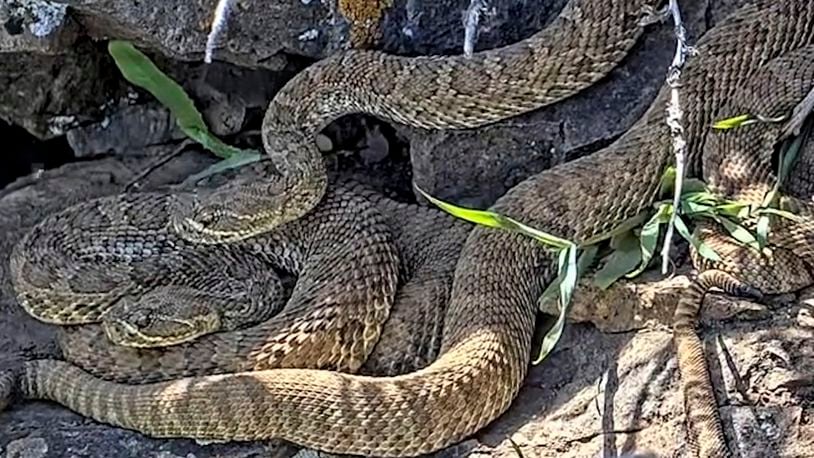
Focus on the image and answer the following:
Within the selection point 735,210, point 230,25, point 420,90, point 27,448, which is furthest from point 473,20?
point 27,448

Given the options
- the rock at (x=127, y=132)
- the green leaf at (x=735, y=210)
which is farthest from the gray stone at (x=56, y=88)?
the green leaf at (x=735, y=210)

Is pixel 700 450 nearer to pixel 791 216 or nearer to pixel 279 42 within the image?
pixel 791 216

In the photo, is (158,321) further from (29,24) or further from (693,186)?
(693,186)

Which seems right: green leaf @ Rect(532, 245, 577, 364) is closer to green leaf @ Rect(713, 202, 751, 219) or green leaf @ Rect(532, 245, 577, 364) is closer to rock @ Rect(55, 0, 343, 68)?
green leaf @ Rect(713, 202, 751, 219)

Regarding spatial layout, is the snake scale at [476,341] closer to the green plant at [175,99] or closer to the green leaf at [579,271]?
the green leaf at [579,271]

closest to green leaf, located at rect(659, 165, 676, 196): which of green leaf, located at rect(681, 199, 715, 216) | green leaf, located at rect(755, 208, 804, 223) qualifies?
green leaf, located at rect(681, 199, 715, 216)
